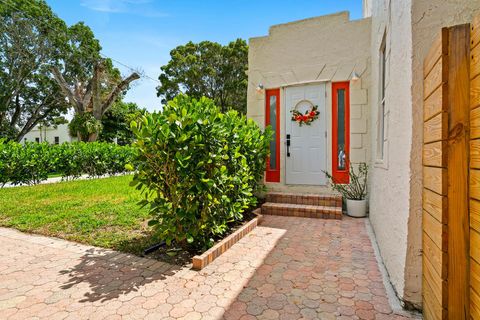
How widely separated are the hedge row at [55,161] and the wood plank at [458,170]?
6.38 metres

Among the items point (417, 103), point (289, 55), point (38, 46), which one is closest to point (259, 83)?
point (289, 55)

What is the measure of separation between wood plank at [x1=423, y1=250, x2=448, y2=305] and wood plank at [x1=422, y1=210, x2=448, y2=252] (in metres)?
0.19

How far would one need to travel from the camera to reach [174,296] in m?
2.16

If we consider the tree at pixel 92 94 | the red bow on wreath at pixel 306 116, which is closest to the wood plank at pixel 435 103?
the red bow on wreath at pixel 306 116

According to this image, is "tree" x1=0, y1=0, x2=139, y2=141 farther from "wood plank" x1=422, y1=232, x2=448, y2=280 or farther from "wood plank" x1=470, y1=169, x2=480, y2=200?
"wood plank" x1=470, y1=169, x2=480, y2=200

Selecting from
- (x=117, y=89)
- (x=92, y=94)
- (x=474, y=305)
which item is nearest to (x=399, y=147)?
(x=474, y=305)

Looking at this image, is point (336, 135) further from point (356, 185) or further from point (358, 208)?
point (358, 208)

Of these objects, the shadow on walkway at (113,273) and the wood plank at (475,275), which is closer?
the wood plank at (475,275)

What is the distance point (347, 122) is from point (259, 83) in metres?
2.19

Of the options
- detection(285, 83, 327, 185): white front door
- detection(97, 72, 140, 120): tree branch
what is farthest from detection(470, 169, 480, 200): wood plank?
detection(97, 72, 140, 120): tree branch

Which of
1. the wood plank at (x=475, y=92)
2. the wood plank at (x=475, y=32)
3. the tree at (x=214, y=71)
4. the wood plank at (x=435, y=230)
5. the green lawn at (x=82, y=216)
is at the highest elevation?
the tree at (x=214, y=71)

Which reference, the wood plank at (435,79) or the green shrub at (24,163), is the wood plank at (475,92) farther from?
the green shrub at (24,163)

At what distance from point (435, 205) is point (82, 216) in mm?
4966

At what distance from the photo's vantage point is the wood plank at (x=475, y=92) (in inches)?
45.4
